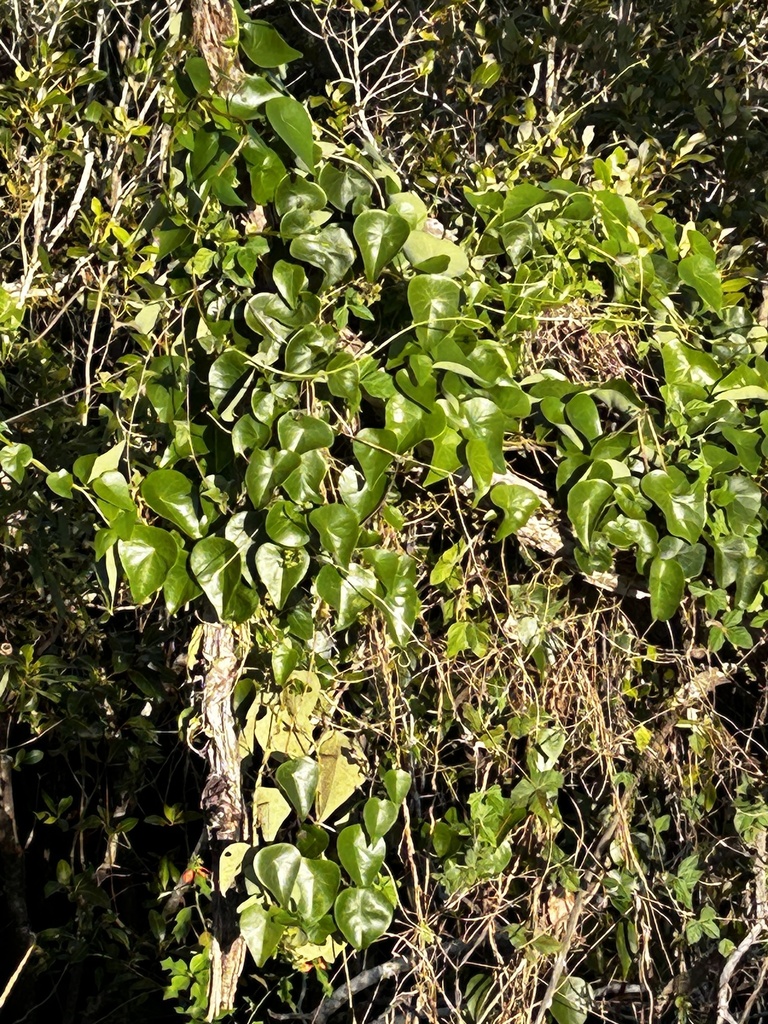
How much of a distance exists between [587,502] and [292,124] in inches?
27.8

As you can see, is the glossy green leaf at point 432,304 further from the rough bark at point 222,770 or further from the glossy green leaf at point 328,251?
the rough bark at point 222,770

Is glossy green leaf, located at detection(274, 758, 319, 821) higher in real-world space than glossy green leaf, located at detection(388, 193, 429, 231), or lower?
lower

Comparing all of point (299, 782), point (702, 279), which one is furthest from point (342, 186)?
point (299, 782)

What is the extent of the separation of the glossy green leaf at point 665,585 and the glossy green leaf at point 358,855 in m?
0.57

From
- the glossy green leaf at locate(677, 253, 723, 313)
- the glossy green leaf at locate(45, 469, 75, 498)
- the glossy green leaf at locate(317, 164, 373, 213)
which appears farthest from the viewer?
the glossy green leaf at locate(677, 253, 723, 313)

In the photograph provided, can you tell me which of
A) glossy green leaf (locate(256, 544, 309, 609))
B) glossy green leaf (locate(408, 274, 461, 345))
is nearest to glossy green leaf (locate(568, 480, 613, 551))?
glossy green leaf (locate(408, 274, 461, 345))

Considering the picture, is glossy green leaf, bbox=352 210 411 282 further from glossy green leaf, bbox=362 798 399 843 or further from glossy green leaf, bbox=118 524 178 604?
glossy green leaf, bbox=362 798 399 843

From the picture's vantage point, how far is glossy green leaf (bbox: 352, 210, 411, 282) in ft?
4.77

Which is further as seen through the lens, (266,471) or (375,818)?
(375,818)

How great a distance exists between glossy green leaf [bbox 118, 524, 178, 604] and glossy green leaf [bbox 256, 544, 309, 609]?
132 mm

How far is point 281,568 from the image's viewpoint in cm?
145

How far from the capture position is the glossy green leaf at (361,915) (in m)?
1.49

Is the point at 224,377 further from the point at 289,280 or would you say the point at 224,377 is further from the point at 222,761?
the point at 222,761

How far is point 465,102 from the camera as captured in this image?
2811 mm
